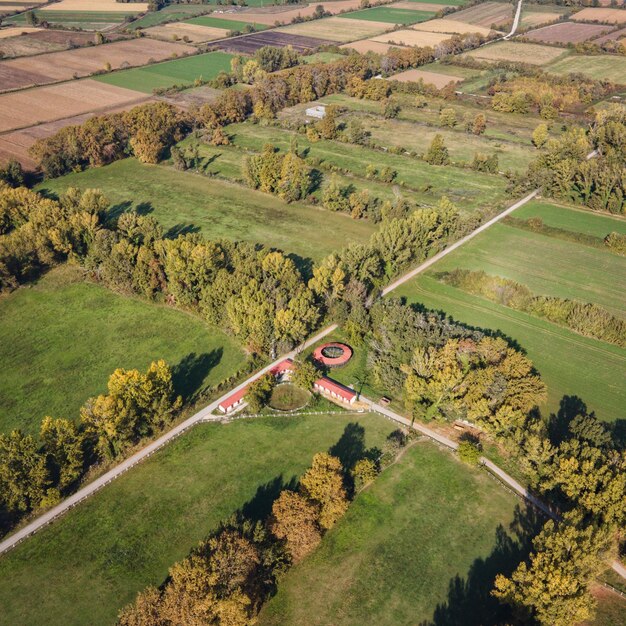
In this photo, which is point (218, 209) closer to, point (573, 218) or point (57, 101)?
point (573, 218)

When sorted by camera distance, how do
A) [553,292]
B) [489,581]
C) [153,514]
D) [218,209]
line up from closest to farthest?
1. [489,581]
2. [153,514]
3. [553,292]
4. [218,209]

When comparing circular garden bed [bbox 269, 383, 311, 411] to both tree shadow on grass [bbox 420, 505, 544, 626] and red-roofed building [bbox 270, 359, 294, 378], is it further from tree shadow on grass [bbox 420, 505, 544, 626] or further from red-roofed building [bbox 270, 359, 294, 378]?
tree shadow on grass [bbox 420, 505, 544, 626]

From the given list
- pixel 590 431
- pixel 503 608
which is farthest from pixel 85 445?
pixel 590 431

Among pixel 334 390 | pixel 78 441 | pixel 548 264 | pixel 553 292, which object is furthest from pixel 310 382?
pixel 548 264

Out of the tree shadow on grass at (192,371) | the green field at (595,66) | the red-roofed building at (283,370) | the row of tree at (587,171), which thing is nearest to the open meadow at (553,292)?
the row of tree at (587,171)

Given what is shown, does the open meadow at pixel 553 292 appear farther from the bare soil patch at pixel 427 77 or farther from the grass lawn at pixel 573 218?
the bare soil patch at pixel 427 77

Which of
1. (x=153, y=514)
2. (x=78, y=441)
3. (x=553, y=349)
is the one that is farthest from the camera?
(x=553, y=349)
